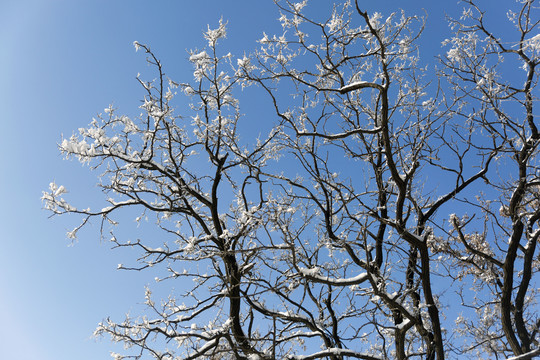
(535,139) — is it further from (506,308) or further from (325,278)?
(325,278)

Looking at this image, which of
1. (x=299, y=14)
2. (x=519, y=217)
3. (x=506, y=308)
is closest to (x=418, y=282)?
(x=506, y=308)

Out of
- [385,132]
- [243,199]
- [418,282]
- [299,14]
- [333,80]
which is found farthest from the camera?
[243,199]

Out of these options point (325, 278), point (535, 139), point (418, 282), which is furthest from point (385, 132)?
point (535, 139)

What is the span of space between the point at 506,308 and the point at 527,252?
105 cm

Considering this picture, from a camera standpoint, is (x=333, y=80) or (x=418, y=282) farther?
(x=333, y=80)

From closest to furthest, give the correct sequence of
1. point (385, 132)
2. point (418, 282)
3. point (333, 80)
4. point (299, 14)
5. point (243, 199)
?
point (385, 132) < point (299, 14) < point (418, 282) < point (333, 80) < point (243, 199)

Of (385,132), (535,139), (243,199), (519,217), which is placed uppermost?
(243,199)

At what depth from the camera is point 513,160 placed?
7781 millimetres

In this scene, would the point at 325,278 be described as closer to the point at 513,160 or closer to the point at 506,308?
the point at 506,308

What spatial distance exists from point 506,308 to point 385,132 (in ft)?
12.5

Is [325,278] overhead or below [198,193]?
below

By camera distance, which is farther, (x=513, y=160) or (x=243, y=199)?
(x=243, y=199)

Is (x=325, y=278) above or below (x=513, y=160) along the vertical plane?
below

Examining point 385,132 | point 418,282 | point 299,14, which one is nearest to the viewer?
point 385,132
